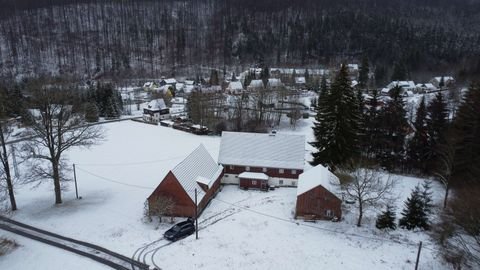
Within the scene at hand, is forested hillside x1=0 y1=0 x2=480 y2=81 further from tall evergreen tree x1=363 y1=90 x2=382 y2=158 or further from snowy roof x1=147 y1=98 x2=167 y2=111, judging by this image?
tall evergreen tree x1=363 y1=90 x2=382 y2=158

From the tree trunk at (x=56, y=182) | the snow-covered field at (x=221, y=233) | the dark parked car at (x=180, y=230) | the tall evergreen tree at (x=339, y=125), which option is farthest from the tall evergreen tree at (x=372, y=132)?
the tree trunk at (x=56, y=182)

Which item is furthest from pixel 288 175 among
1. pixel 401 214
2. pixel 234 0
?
pixel 234 0

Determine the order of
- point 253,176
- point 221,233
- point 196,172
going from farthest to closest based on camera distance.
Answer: point 253,176 < point 196,172 < point 221,233

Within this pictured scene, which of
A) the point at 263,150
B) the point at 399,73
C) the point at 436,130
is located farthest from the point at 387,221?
the point at 399,73

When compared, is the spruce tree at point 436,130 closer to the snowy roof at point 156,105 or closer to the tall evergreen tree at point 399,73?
the snowy roof at point 156,105

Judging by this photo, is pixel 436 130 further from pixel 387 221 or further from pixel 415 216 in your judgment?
pixel 387 221

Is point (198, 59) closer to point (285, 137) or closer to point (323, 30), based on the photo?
point (323, 30)

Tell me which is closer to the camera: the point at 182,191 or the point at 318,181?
the point at 182,191
